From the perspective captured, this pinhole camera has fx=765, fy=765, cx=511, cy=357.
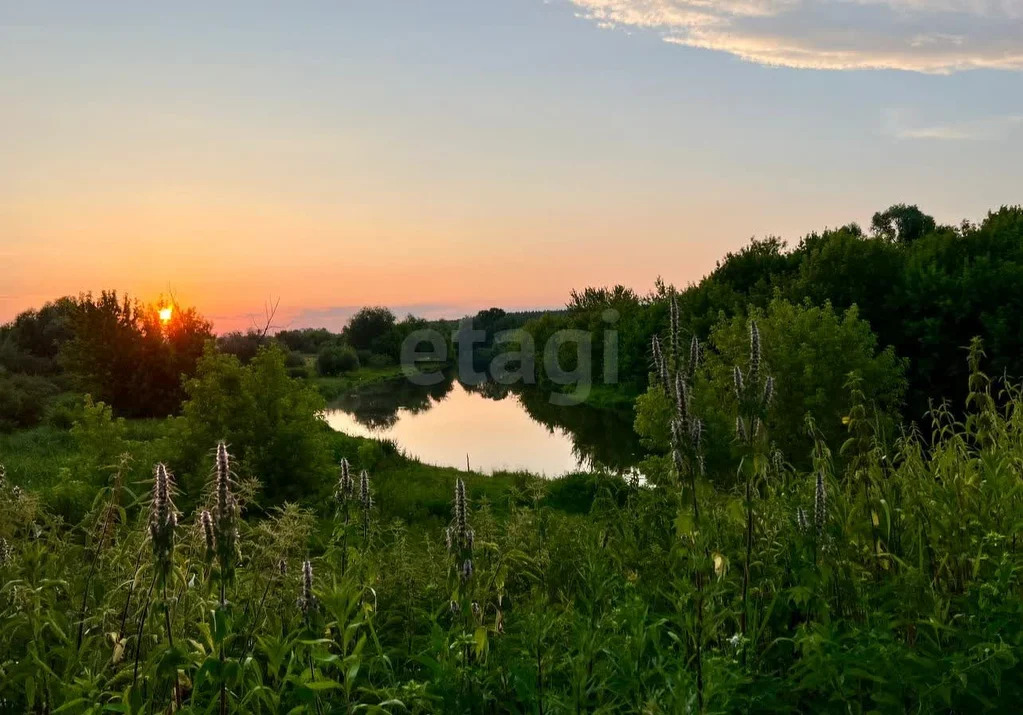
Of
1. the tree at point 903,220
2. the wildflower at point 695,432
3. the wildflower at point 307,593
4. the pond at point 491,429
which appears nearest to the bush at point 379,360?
the pond at point 491,429

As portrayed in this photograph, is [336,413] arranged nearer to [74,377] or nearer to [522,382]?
[74,377]

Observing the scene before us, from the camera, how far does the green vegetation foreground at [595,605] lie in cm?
298

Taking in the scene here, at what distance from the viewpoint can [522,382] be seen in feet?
321

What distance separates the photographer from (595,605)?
3.89 meters

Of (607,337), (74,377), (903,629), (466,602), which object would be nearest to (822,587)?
(903,629)

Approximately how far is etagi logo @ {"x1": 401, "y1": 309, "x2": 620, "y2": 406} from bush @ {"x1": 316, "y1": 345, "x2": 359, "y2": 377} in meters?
8.02

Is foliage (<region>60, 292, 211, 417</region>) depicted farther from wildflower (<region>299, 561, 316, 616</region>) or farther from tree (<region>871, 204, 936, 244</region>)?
tree (<region>871, 204, 936, 244</region>)

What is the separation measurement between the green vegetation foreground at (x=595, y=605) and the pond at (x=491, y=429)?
20.5 m

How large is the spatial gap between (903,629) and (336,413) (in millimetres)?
58284

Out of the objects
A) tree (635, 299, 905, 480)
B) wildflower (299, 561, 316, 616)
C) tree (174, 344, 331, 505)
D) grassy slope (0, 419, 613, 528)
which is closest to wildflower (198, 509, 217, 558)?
wildflower (299, 561, 316, 616)

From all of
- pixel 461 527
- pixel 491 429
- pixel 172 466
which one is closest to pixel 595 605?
pixel 461 527

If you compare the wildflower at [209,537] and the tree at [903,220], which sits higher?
the tree at [903,220]

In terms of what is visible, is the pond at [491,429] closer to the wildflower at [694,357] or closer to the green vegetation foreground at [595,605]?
the green vegetation foreground at [595,605]

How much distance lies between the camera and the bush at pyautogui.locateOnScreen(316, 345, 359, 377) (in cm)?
9262
